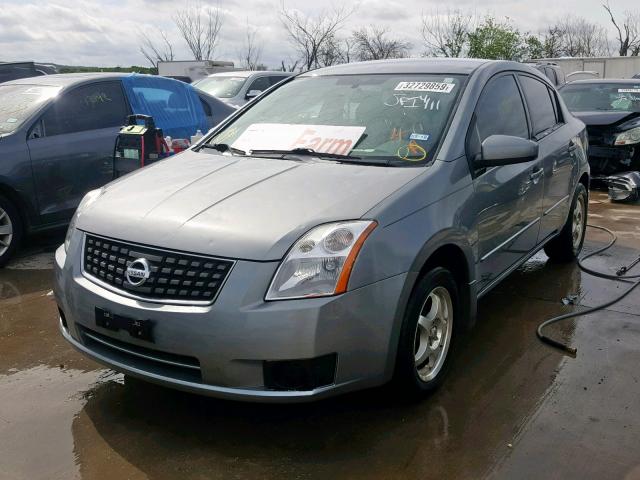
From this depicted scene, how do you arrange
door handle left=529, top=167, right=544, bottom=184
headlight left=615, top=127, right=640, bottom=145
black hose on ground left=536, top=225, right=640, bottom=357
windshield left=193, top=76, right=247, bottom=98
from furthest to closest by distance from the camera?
windshield left=193, top=76, right=247, bottom=98
headlight left=615, top=127, right=640, bottom=145
door handle left=529, top=167, right=544, bottom=184
black hose on ground left=536, top=225, right=640, bottom=357

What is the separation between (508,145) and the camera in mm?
3393

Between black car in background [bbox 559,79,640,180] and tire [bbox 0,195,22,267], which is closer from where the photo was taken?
tire [bbox 0,195,22,267]

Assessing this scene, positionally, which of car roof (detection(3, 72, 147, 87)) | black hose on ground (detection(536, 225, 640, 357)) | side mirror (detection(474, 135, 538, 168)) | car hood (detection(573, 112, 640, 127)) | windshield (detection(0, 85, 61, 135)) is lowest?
black hose on ground (detection(536, 225, 640, 357))

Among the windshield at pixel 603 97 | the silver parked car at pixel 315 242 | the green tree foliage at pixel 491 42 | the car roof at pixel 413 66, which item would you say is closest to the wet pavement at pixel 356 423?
the silver parked car at pixel 315 242

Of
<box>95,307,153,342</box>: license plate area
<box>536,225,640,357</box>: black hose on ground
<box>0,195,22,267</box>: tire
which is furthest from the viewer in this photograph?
<box>0,195,22,267</box>: tire

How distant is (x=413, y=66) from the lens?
3947 mm

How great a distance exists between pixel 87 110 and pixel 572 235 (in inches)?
180

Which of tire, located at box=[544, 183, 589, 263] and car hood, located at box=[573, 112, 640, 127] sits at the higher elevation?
Result: car hood, located at box=[573, 112, 640, 127]

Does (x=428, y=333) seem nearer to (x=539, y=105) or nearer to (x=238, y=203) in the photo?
(x=238, y=203)

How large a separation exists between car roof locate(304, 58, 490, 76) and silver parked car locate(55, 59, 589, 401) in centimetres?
2

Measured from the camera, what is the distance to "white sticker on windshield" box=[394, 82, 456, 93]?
12.0 feet

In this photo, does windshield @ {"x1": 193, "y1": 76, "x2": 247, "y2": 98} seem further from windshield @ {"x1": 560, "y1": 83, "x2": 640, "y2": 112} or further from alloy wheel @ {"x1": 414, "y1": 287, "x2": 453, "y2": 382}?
alloy wheel @ {"x1": 414, "y1": 287, "x2": 453, "y2": 382}

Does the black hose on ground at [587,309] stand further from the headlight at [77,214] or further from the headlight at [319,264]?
the headlight at [77,214]

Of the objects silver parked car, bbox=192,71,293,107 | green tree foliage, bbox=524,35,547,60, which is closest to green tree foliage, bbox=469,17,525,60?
green tree foliage, bbox=524,35,547,60
